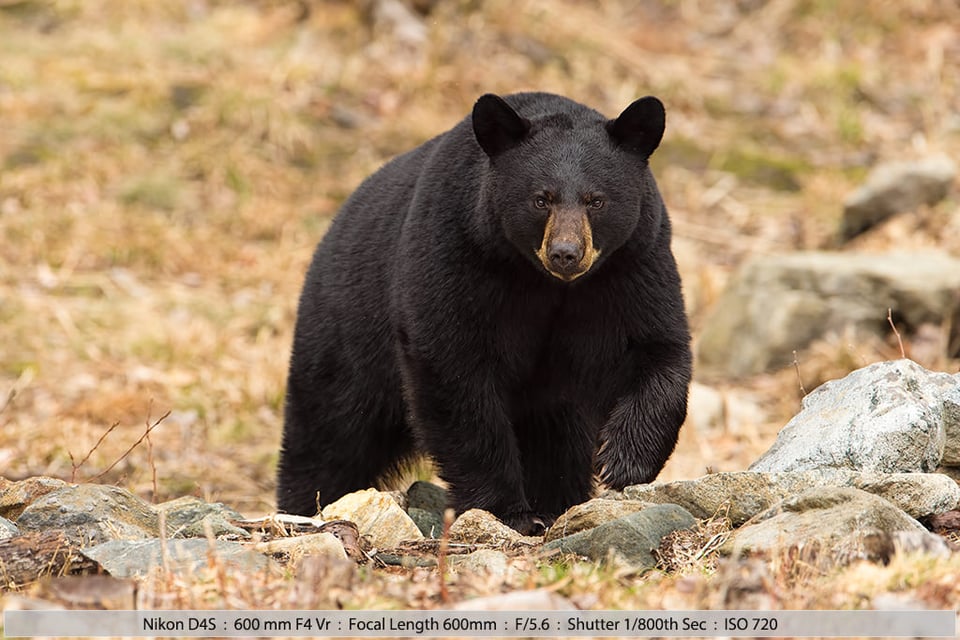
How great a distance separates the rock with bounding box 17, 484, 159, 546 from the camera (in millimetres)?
3957

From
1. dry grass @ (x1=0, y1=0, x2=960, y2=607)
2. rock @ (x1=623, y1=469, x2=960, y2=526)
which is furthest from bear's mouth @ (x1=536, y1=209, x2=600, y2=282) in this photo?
dry grass @ (x1=0, y1=0, x2=960, y2=607)

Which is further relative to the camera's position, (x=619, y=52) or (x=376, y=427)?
(x=619, y=52)

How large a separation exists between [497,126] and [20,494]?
6.68ft

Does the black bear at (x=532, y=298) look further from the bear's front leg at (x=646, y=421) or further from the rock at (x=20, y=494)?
the rock at (x=20, y=494)

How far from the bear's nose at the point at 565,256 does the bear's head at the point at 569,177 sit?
0.12ft

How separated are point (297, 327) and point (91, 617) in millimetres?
3238

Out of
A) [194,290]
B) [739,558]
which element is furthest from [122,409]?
[739,558]

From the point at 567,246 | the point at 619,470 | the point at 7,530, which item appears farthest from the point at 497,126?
the point at 7,530

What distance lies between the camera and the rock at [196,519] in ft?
13.6

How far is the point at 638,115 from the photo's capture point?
4.79 meters

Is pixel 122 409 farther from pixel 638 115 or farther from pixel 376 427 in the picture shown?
pixel 638 115

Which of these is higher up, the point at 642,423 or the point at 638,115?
the point at 638,115

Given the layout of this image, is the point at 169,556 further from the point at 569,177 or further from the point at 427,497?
the point at 427,497

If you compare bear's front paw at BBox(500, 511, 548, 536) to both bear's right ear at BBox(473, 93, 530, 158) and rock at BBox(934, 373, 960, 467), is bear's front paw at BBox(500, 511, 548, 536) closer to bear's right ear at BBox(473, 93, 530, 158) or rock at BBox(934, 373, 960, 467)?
bear's right ear at BBox(473, 93, 530, 158)
